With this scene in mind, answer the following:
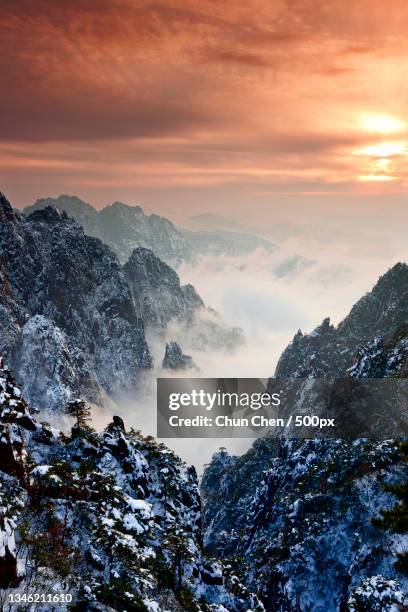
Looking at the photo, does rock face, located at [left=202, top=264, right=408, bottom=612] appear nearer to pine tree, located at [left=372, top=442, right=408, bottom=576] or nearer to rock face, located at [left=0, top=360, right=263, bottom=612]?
pine tree, located at [left=372, top=442, right=408, bottom=576]

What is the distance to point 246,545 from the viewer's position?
388 ft

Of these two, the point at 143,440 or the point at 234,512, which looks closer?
the point at 143,440

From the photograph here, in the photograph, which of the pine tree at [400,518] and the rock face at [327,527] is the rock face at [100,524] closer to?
the rock face at [327,527]

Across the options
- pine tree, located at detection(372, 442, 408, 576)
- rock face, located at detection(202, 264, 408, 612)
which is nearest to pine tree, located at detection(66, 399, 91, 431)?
rock face, located at detection(202, 264, 408, 612)

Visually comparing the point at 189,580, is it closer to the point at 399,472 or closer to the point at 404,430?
the point at 399,472

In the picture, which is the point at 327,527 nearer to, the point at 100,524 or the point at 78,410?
the point at 78,410

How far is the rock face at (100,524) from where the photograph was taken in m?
42.7

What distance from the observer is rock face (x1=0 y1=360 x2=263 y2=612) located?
4272cm

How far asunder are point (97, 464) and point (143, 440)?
55.1ft

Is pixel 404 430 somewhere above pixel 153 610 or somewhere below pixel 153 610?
above

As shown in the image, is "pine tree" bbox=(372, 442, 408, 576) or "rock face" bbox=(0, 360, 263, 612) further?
"rock face" bbox=(0, 360, 263, 612)

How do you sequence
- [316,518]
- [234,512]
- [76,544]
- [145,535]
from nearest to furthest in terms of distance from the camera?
[76,544] < [145,535] < [316,518] < [234,512]

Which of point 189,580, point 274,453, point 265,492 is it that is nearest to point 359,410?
point 265,492

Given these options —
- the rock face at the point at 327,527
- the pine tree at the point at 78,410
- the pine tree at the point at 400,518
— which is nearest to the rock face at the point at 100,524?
the pine tree at the point at 78,410
